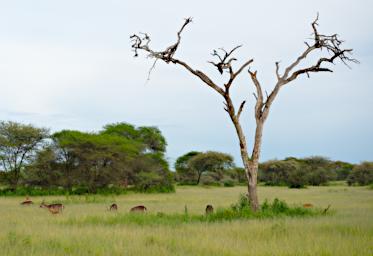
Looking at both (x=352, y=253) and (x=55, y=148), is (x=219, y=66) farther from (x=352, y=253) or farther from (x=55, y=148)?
(x=55, y=148)

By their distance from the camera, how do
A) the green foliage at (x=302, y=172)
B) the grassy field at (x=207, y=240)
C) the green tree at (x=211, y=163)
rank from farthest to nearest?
the green tree at (x=211, y=163) < the green foliage at (x=302, y=172) < the grassy field at (x=207, y=240)

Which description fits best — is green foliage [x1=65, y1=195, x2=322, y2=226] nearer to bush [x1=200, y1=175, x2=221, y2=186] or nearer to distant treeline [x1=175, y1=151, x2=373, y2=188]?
distant treeline [x1=175, y1=151, x2=373, y2=188]

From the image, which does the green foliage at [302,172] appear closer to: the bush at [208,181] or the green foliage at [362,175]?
the green foliage at [362,175]

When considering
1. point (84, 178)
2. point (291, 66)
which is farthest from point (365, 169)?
point (291, 66)

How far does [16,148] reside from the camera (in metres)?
37.0

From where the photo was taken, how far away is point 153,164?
140 ft

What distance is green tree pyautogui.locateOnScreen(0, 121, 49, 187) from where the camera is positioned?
36.7 metres

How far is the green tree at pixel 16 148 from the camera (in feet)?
120

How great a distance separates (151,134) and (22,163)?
17.3m

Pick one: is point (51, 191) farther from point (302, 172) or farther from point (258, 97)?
point (302, 172)

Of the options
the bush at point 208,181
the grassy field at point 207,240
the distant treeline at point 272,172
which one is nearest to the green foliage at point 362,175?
the distant treeline at point 272,172

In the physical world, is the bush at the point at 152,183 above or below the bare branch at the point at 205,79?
below

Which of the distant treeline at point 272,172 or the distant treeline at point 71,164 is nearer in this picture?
the distant treeline at point 71,164

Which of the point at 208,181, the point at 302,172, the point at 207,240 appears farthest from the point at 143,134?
the point at 207,240
